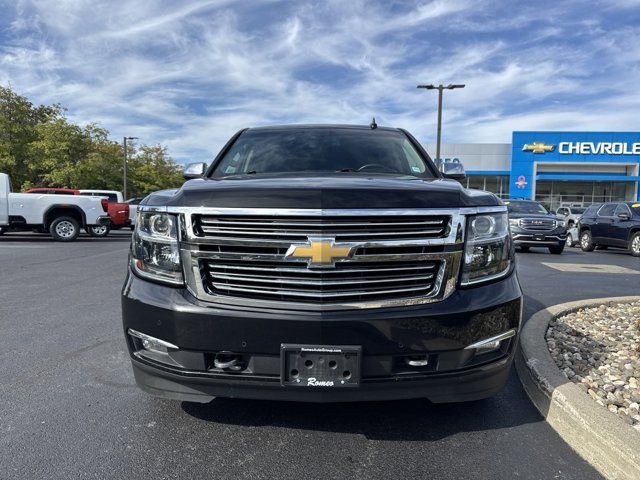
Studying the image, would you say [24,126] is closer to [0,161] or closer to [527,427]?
[0,161]

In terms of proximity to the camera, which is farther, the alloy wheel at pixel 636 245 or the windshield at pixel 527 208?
the windshield at pixel 527 208

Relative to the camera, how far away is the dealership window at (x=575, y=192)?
146 ft

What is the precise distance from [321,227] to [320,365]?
2.14 ft

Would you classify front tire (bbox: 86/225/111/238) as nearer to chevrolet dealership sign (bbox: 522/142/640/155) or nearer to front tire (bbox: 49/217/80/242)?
front tire (bbox: 49/217/80/242)

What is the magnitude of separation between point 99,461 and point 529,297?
5.57 meters

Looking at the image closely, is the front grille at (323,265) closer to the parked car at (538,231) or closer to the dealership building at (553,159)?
the parked car at (538,231)

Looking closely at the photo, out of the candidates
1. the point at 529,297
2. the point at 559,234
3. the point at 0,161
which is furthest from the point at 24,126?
the point at 529,297

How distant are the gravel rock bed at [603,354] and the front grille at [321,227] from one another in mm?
1534

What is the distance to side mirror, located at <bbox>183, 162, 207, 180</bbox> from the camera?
153 inches

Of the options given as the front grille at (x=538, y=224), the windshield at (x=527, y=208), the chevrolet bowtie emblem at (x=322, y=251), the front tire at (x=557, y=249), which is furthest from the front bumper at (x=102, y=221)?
the chevrolet bowtie emblem at (x=322, y=251)

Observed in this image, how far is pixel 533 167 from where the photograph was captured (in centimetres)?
4212

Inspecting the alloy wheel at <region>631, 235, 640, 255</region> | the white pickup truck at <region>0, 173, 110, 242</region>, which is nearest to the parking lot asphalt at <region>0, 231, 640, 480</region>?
the white pickup truck at <region>0, 173, 110, 242</region>

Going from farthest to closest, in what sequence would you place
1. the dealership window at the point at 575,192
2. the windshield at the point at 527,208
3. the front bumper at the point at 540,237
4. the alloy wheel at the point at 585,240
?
the dealership window at the point at 575,192 < the alloy wheel at the point at 585,240 < the windshield at the point at 527,208 < the front bumper at the point at 540,237

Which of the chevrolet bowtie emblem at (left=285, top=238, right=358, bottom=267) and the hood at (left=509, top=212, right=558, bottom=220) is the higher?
the chevrolet bowtie emblem at (left=285, top=238, right=358, bottom=267)
